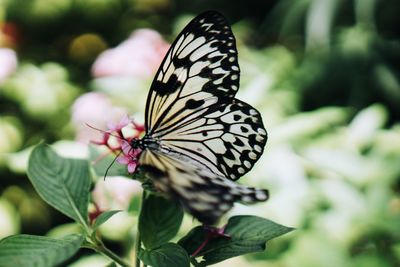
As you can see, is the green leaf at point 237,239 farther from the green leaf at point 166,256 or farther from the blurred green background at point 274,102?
the blurred green background at point 274,102

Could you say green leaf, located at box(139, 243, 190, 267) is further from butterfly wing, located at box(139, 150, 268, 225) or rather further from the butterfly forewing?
the butterfly forewing

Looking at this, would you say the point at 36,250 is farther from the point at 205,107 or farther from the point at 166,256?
the point at 205,107

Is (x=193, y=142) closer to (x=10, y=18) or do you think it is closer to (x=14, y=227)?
(x=14, y=227)

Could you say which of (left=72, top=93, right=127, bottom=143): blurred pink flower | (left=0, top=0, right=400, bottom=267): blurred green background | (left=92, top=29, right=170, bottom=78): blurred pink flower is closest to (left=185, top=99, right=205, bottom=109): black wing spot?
(left=0, top=0, right=400, bottom=267): blurred green background

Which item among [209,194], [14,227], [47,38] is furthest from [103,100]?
[209,194]

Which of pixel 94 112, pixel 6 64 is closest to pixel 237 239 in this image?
pixel 94 112

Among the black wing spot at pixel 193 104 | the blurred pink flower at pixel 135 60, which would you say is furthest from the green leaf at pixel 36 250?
the blurred pink flower at pixel 135 60

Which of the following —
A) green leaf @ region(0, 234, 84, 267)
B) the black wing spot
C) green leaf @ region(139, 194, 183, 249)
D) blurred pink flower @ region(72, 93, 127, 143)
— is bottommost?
green leaf @ region(0, 234, 84, 267)
